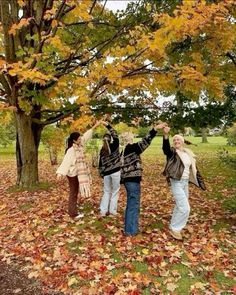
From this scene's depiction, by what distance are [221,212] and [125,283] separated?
4.29 meters

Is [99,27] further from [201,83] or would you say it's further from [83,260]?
[83,260]

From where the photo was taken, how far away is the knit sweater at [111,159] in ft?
26.4

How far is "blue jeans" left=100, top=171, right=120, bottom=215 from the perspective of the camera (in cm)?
822

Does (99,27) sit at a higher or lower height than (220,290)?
higher

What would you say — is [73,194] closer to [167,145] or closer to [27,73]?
[167,145]

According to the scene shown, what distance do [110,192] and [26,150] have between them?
4584mm

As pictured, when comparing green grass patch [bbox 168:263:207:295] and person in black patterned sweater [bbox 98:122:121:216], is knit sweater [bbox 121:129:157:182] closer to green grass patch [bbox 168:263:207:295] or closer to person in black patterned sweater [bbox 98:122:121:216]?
person in black patterned sweater [bbox 98:122:121:216]

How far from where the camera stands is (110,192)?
8.48 meters

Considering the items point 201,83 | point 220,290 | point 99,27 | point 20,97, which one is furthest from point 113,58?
point 220,290

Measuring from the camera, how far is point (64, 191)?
470 inches

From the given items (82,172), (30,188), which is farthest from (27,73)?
(30,188)

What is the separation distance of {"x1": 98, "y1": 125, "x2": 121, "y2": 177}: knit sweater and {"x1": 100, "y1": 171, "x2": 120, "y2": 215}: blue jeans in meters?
0.11

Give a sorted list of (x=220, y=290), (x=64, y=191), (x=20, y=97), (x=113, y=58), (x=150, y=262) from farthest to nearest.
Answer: (x=64, y=191) → (x=20, y=97) → (x=113, y=58) → (x=150, y=262) → (x=220, y=290)

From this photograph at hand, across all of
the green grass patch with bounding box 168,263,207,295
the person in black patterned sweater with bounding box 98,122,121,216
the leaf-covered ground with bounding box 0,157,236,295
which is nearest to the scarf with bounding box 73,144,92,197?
the person in black patterned sweater with bounding box 98,122,121,216
